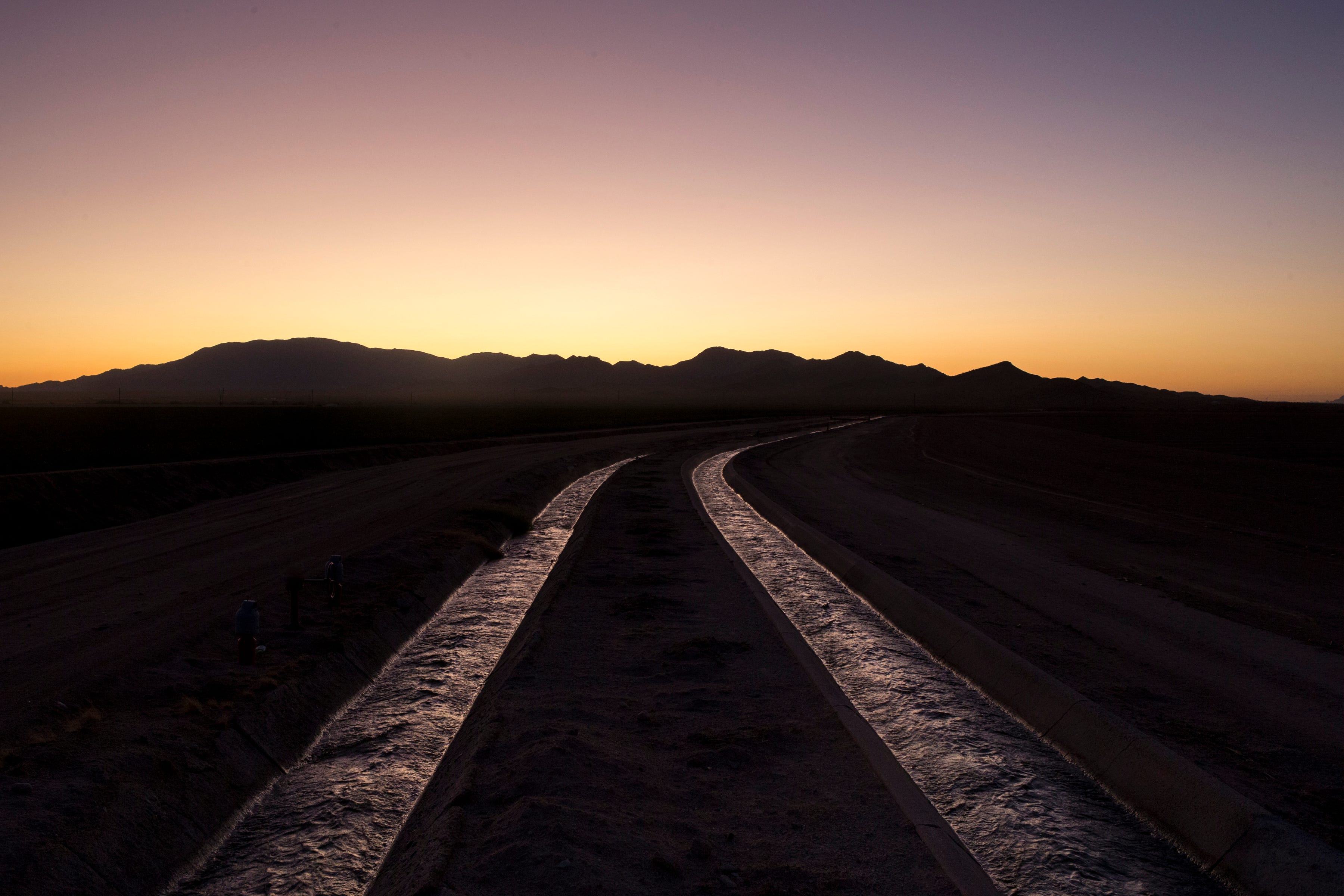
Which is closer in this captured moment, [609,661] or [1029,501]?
[609,661]

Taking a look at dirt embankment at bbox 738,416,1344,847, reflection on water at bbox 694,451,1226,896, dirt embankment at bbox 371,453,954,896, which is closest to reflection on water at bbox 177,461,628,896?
→ dirt embankment at bbox 371,453,954,896

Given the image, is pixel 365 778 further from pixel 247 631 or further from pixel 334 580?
pixel 334 580

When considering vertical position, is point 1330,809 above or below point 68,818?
below

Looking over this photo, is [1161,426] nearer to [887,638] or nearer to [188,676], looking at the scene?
[887,638]

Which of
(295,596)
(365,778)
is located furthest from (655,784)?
(295,596)

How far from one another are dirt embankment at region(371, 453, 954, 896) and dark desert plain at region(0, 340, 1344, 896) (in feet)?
0.08

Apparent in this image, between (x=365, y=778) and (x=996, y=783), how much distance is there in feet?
12.8

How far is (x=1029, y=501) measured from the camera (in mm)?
21156

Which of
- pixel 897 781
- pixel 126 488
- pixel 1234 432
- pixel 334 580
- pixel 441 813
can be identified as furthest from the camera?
pixel 1234 432

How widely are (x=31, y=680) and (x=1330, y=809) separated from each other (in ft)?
29.2

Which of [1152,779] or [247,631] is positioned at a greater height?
[247,631]

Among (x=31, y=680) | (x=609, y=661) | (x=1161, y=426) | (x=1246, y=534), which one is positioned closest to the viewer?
(x=31, y=680)

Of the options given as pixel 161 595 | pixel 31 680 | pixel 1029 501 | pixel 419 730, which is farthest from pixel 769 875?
pixel 1029 501

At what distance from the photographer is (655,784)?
4.70 m
